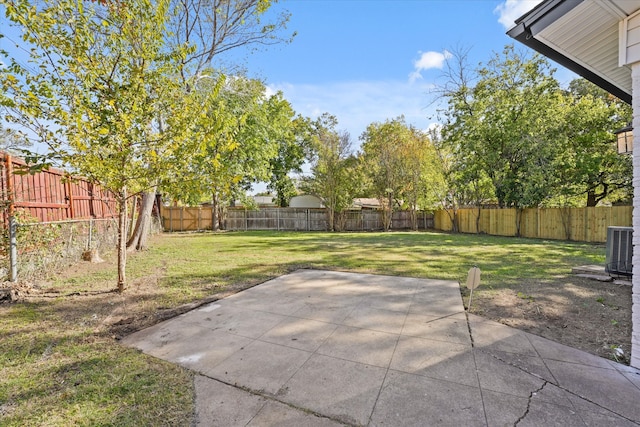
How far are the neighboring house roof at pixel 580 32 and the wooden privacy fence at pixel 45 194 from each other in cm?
571

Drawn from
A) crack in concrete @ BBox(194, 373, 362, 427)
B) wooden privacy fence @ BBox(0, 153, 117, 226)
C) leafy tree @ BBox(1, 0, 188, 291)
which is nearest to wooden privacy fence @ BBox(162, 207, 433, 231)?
wooden privacy fence @ BBox(0, 153, 117, 226)

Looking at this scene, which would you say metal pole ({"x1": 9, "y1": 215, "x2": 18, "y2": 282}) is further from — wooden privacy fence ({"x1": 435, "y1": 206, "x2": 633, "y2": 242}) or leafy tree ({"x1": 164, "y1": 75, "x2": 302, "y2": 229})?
wooden privacy fence ({"x1": 435, "y1": 206, "x2": 633, "y2": 242})

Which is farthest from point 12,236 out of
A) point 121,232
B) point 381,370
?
point 381,370

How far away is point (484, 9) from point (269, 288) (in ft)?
27.0

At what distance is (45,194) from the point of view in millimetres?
6242

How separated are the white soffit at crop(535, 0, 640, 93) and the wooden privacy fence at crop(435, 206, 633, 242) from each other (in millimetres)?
10958

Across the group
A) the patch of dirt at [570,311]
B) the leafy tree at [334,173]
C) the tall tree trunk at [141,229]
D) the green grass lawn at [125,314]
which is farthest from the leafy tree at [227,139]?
the patch of dirt at [570,311]

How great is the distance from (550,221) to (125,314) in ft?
53.4

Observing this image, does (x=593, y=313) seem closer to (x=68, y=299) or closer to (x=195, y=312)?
(x=195, y=312)

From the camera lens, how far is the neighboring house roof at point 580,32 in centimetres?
251

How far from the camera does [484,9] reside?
276 inches

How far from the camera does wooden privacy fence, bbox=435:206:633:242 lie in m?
11.4

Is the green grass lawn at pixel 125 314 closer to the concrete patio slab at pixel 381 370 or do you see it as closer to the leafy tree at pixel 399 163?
the concrete patio slab at pixel 381 370

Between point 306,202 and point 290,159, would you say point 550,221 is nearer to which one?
point 306,202
